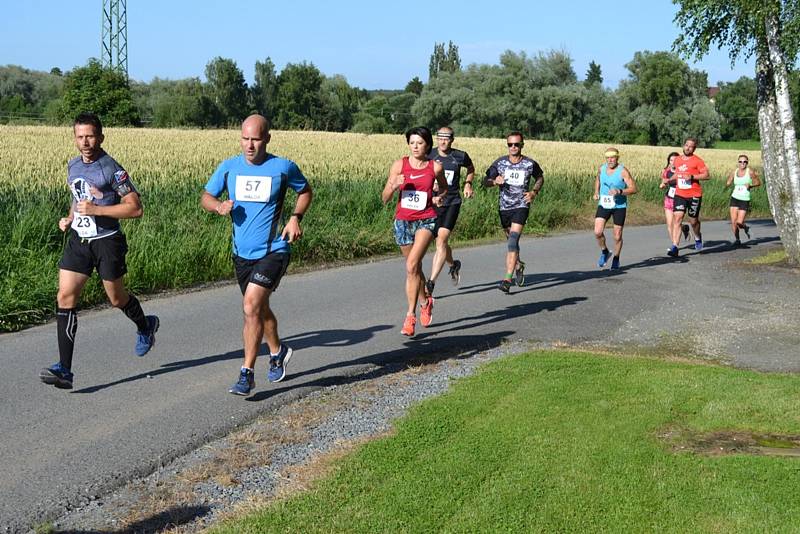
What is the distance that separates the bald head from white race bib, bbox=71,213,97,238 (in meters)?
1.38

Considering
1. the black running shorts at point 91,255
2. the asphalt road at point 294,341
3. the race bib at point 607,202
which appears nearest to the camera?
the asphalt road at point 294,341

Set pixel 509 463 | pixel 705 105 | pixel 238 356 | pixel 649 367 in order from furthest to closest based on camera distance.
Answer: pixel 705 105
pixel 238 356
pixel 649 367
pixel 509 463

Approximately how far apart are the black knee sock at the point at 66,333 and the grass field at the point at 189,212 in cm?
268

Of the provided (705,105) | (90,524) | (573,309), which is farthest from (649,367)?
(705,105)

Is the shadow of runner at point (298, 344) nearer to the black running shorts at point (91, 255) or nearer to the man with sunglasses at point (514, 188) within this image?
the black running shorts at point (91, 255)

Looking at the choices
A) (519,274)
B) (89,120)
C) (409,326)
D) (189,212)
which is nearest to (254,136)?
(89,120)

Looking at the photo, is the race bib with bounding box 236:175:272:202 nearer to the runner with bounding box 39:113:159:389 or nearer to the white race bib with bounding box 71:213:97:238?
the runner with bounding box 39:113:159:389

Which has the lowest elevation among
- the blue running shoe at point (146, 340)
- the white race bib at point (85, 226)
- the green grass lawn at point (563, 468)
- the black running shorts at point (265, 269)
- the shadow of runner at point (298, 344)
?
the shadow of runner at point (298, 344)

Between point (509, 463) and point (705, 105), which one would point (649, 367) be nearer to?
point (509, 463)

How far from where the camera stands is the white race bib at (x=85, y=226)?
721 cm

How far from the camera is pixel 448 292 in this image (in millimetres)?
Result: 12617

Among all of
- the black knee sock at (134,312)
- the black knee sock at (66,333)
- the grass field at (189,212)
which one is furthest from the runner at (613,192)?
the black knee sock at (66,333)

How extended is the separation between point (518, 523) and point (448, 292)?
8151 mm

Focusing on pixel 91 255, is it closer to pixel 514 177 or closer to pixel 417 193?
pixel 417 193
